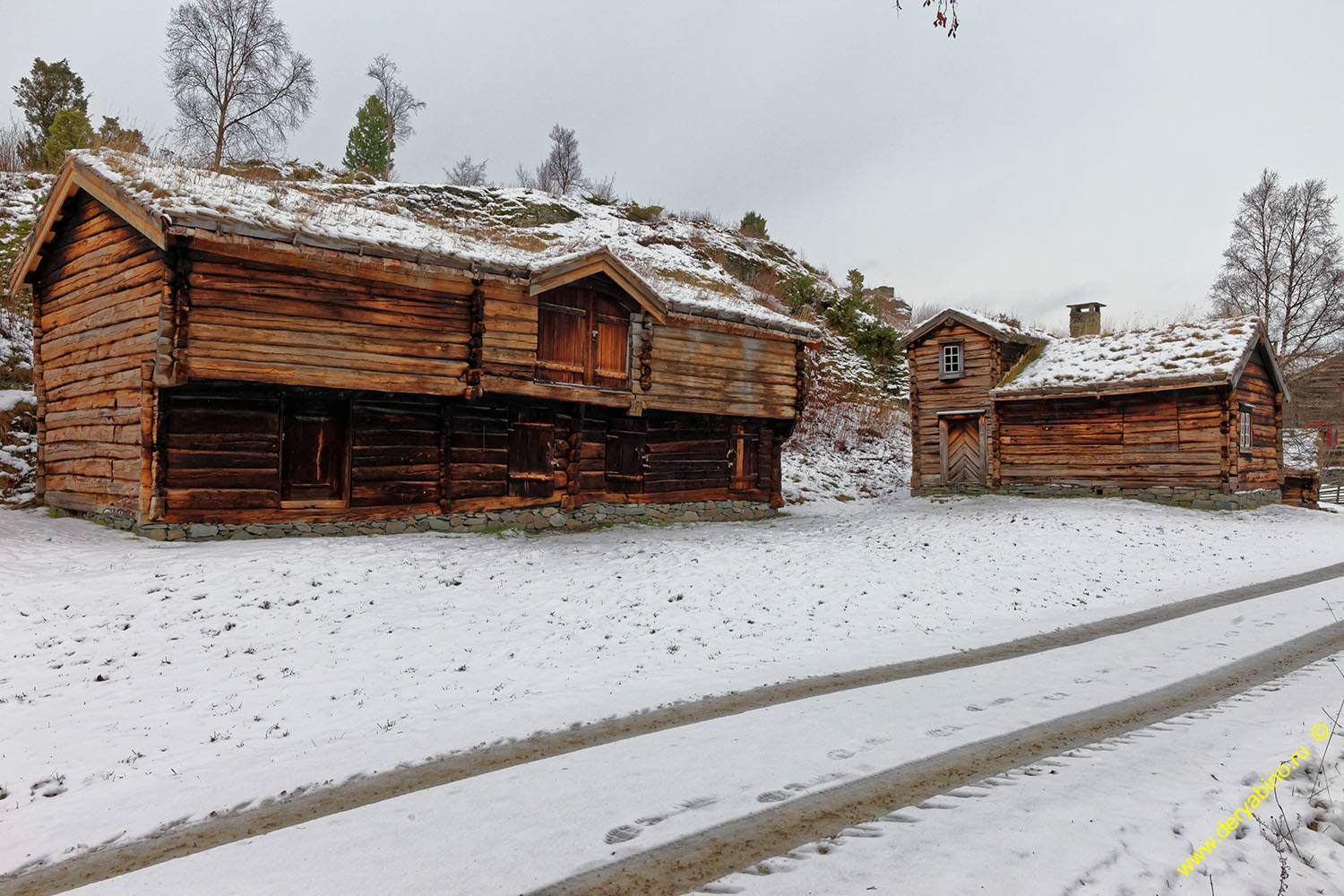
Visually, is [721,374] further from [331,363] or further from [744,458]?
[331,363]

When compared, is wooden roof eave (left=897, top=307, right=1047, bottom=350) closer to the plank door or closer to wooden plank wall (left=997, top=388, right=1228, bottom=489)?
wooden plank wall (left=997, top=388, right=1228, bottom=489)

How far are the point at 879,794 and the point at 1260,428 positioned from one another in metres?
27.4

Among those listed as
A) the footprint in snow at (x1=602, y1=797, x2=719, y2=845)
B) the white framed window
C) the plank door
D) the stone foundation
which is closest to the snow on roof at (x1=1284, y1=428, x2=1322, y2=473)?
the plank door

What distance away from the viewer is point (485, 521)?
667 inches

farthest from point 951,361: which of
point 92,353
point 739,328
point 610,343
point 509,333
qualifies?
point 92,353

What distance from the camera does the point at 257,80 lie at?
34281 mm

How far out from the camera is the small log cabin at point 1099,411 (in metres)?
22.5

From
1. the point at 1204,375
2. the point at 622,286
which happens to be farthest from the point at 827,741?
the point at 1204,375

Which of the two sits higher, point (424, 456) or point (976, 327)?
point (976, 327)

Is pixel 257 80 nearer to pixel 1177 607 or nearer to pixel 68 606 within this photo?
pixel 68 606

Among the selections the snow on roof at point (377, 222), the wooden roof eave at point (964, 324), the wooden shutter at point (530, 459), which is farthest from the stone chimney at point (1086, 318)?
the wooden shutter at point (530, 459)

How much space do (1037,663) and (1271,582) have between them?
808cm

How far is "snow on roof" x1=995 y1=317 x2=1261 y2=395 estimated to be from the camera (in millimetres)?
22594

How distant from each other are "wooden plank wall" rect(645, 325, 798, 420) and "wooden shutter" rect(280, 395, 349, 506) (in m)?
7.34
